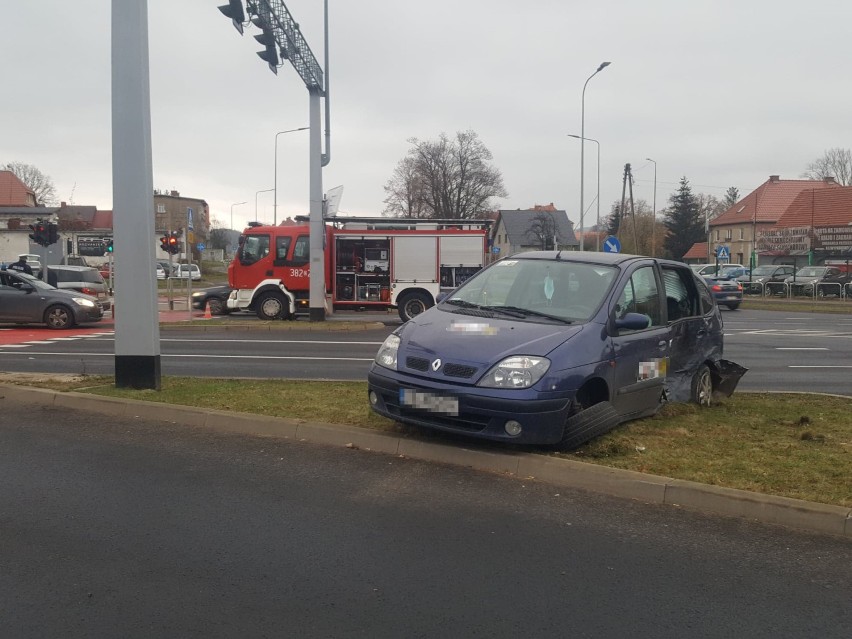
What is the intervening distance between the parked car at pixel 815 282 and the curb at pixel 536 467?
38.8 m

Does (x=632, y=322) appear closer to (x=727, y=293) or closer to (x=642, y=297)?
(x=642, y=297)

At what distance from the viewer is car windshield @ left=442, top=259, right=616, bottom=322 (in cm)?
665

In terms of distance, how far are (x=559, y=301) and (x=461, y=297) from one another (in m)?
0.96

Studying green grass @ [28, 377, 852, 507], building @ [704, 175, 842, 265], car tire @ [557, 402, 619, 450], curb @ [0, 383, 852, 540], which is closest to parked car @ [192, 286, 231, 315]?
green grass @ [28, 377, 852, 507]

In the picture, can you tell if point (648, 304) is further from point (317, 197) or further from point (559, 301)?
point (317, 197)

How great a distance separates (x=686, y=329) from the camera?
7945 millimetres

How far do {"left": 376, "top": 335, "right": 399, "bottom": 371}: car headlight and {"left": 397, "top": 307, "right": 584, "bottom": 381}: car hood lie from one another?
61mm

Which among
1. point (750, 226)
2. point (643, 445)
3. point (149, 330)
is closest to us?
point (643, 445)

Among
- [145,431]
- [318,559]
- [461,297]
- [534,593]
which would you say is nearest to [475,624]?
[534,593]

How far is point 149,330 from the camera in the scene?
8703mm

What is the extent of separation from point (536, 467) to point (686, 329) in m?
2.95

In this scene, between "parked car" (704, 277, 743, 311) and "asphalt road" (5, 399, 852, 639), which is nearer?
"asphalt road" (5, 399, 852, 639)

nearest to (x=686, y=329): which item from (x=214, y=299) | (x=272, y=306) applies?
(x=272, y=306)

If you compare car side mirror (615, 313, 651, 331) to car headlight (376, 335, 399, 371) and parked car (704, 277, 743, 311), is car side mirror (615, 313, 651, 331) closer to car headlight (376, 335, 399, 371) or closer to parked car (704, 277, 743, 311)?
car headlight (376, 335, 399, 371)
